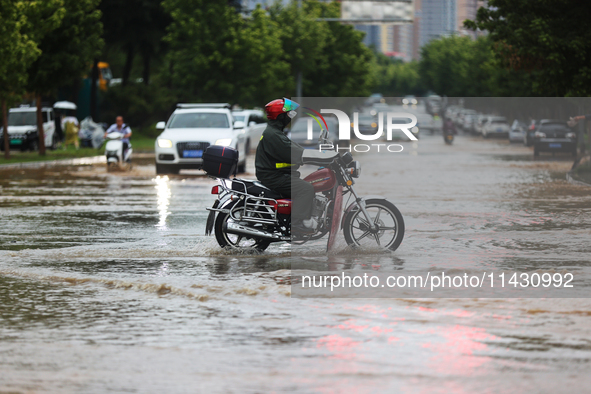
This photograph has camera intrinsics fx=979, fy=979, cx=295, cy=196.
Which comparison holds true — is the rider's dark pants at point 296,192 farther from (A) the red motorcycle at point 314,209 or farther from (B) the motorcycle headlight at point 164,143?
(B) the motorcycle headlight at point 164,143

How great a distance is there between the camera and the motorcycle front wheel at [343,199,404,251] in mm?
11242

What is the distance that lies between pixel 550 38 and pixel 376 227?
54.1ft

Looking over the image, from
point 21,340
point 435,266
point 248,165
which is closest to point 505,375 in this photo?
point 21,340

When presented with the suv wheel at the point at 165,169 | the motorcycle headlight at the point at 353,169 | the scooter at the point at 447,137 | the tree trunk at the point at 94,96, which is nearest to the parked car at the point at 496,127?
the scooter at the point at 447,137

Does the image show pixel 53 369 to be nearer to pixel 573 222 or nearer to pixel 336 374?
pixel 336 374

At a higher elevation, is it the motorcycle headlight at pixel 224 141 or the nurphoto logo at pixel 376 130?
the nurphoto logo at pixel 376 130

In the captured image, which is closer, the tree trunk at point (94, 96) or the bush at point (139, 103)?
the tree trunk at point (94, 96)

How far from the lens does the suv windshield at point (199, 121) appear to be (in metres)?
27.1

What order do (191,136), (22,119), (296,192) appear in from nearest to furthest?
(296,192)
(191,136)
(22,119)

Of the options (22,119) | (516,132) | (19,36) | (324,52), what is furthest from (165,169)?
(324,52)

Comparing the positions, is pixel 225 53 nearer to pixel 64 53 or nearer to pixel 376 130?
pixel 64 53

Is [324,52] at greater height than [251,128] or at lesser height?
greater

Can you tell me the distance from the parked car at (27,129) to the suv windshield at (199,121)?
15.6 metres

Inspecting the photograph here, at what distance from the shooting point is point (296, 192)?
1105cm
